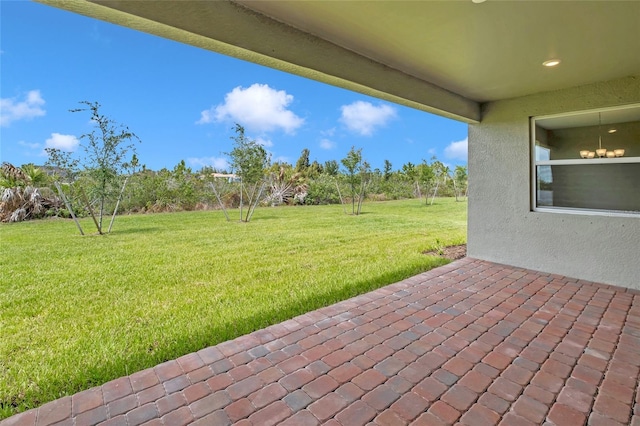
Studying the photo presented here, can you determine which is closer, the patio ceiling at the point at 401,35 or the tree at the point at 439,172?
the patio ceiling at the point at 401,35

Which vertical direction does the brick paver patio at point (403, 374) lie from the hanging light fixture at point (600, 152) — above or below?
below

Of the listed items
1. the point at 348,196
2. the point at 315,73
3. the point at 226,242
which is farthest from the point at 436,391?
the point at 348,196

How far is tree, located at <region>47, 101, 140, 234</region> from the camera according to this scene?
7.62 meters

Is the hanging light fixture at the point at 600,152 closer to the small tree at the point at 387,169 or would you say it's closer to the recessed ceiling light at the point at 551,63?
the recessed ceiling light at the point at 551,63

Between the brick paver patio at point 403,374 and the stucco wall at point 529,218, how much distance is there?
908 mm

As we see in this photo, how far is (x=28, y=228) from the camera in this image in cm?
813

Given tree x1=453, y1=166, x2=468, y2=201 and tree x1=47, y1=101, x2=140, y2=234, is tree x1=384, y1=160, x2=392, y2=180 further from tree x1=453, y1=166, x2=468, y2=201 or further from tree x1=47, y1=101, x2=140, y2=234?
tree x1=47, y1=101, x2=140, y2=234

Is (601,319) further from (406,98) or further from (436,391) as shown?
(406,98)

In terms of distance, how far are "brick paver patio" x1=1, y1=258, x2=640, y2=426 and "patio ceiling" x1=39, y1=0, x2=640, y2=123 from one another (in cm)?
226

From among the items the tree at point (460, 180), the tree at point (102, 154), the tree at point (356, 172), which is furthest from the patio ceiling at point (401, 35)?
the tree at point (460, 180)

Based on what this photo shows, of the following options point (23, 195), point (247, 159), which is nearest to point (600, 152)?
point (247, 159)

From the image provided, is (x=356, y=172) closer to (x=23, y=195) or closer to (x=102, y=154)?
(x=102, y=154)

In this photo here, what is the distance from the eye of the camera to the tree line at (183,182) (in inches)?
307

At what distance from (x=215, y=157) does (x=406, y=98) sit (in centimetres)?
887
